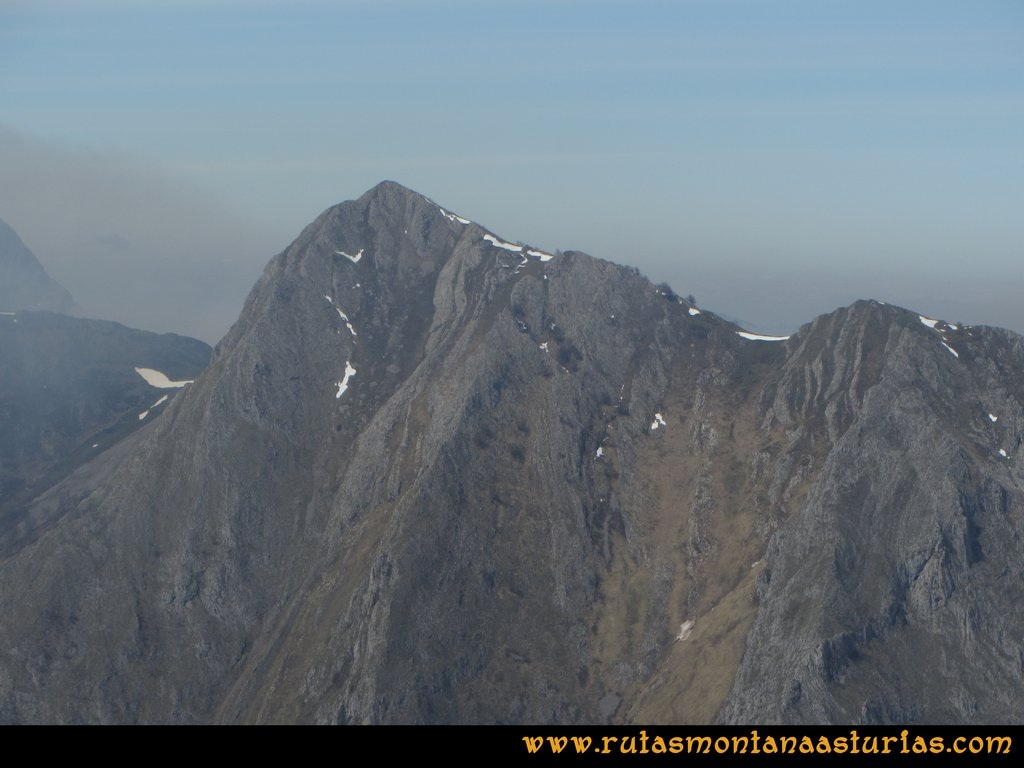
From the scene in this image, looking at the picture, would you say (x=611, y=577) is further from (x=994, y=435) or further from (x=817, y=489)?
(x=994, y=435)

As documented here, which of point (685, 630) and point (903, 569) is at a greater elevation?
point (903, 569)

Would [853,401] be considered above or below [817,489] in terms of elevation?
above

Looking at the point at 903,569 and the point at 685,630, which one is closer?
the point at 903,569

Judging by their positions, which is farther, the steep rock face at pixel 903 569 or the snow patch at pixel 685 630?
the snow patch at pixel 685 630

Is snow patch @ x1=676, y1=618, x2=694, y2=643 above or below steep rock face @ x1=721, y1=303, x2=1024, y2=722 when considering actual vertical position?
below

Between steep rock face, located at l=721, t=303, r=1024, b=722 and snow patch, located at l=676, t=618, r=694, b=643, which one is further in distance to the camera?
snow patch, located at l=676, t=618, r=694, b=643

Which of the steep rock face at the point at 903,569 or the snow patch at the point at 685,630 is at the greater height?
the steep rock face at the point at 903,569
